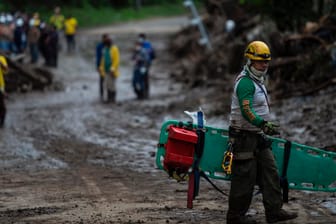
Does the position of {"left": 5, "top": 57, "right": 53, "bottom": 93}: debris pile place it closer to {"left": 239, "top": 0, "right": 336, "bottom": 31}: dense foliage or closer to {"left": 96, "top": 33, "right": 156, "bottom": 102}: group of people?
{"left": 96, "top": 33, "right": 156, "bottom": 102}: group of people

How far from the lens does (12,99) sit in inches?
872

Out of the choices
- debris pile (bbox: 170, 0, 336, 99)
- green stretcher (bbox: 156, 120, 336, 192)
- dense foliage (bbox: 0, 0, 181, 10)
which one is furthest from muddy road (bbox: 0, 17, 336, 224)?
dense foliage (bbox: 0, 0, 181, 10)

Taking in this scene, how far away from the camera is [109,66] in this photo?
2094 centimetres

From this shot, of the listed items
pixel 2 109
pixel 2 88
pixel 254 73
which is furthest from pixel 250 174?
pixel 2 109

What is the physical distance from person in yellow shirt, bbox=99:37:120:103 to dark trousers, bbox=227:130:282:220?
13.2 meters

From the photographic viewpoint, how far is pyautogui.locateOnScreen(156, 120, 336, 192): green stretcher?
8305 mm

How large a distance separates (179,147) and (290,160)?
135 centimetres

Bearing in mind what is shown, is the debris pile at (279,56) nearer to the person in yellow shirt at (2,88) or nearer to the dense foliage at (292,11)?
the dense foliage at (292,11)

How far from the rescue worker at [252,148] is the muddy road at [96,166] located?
43 cm

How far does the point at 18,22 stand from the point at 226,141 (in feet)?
72.8

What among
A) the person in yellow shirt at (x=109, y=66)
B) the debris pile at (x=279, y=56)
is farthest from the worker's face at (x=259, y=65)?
the person in yellow shirt at (x=109, y=66)

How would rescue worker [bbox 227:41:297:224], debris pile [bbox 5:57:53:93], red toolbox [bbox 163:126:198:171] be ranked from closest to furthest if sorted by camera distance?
rescue worker [bbox 227:41:297:224]
red toolbox [bbox 163:126:198:171]
debris pile [bbox 5:57:53:93]

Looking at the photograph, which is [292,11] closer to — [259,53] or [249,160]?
[259,53]

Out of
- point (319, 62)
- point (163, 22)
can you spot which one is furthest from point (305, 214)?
point (163, 22)
